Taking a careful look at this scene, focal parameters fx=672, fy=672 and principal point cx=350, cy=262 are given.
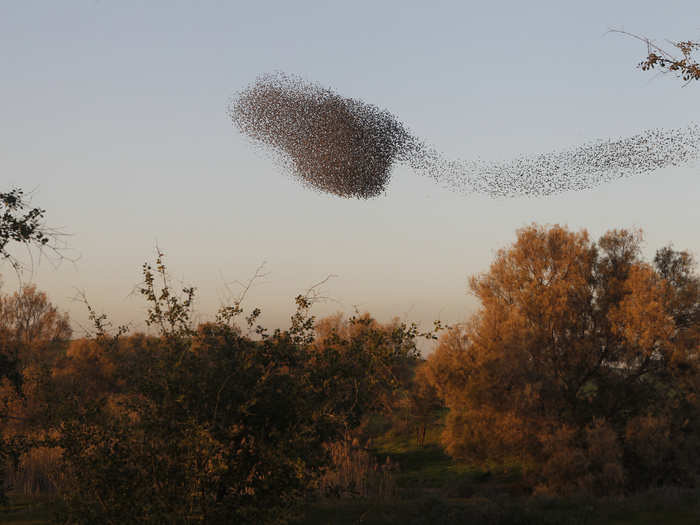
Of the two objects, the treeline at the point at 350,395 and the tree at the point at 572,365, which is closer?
the treeline at the point at 350,395

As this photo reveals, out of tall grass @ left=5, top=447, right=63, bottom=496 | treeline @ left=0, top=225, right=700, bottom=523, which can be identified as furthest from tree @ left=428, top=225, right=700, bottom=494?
tall grass @ left=5, top=447, right=63, bottom=496

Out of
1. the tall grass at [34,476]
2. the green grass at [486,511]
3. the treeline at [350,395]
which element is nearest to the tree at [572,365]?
the treeline at [350,395]

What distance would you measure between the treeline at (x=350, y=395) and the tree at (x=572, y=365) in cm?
8

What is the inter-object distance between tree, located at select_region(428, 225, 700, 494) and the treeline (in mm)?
77

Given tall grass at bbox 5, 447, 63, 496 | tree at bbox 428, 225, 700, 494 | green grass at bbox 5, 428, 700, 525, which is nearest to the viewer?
green grass at bbox 5, 428, 700, 525

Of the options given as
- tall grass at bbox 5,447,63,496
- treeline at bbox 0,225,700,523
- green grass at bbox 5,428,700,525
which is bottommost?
green grass at bbox 5,428,700,525

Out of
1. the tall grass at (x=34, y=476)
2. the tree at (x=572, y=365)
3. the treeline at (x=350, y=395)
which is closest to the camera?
the treeline at (x=350, y=395)

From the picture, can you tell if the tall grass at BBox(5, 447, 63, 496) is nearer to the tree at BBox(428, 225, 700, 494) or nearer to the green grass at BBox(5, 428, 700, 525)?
the green grass at BBox(5, 428, 700, 525)

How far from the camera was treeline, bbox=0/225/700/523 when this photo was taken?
8.83 meters

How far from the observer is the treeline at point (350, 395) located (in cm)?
883

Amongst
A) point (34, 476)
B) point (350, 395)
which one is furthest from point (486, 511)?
point (34, 476)

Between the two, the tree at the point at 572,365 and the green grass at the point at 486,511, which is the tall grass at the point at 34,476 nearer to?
the green grass at the point at 486,511

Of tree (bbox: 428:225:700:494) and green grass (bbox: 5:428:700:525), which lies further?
tree (bbox: 428:225:700:494)

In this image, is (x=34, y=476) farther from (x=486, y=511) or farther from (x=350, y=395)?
(x=350, y=395)
